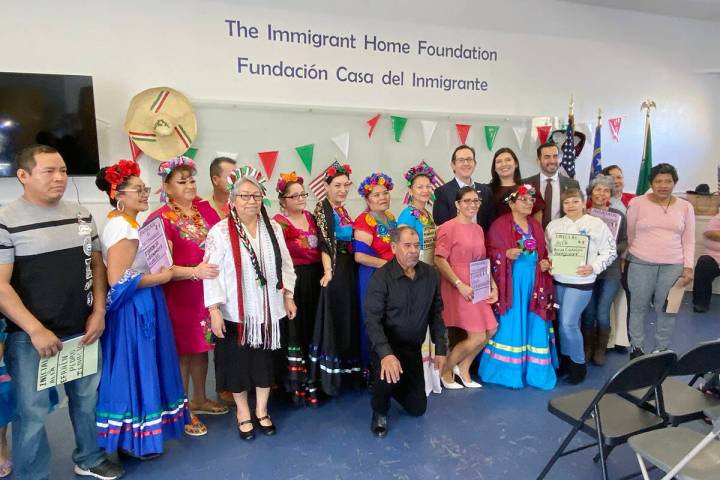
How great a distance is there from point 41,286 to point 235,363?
3.44 feet

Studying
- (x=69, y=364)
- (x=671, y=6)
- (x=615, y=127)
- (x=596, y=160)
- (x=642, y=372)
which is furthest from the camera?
(x=615, y=127)

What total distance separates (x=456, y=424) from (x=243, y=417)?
4.33ft

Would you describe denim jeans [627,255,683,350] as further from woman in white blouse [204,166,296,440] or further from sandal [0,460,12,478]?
sandal [0,460,12,478]

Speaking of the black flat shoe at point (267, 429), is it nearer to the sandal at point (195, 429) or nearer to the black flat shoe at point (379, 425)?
the sandal at point (195, 429)

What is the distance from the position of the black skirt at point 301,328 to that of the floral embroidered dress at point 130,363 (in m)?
0.84

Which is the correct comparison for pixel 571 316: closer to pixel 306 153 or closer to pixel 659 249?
pixel 659 249

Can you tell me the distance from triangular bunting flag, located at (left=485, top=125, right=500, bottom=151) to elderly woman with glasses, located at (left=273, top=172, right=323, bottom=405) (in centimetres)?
311

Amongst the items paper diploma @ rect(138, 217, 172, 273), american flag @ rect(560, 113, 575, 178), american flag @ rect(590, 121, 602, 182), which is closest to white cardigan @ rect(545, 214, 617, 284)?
american flag @ rect(560, 113, 575, 178)

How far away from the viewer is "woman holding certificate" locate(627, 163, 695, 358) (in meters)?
3.59

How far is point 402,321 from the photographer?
2.81 m

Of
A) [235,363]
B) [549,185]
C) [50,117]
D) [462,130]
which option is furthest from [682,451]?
[50,117]

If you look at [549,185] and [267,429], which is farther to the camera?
[549,185]

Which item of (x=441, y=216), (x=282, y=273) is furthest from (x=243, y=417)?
(x=441, y=216)

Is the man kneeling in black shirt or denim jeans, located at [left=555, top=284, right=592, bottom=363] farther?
denim jeans, located at [left=555, top=284, right=592, bottom=363]
